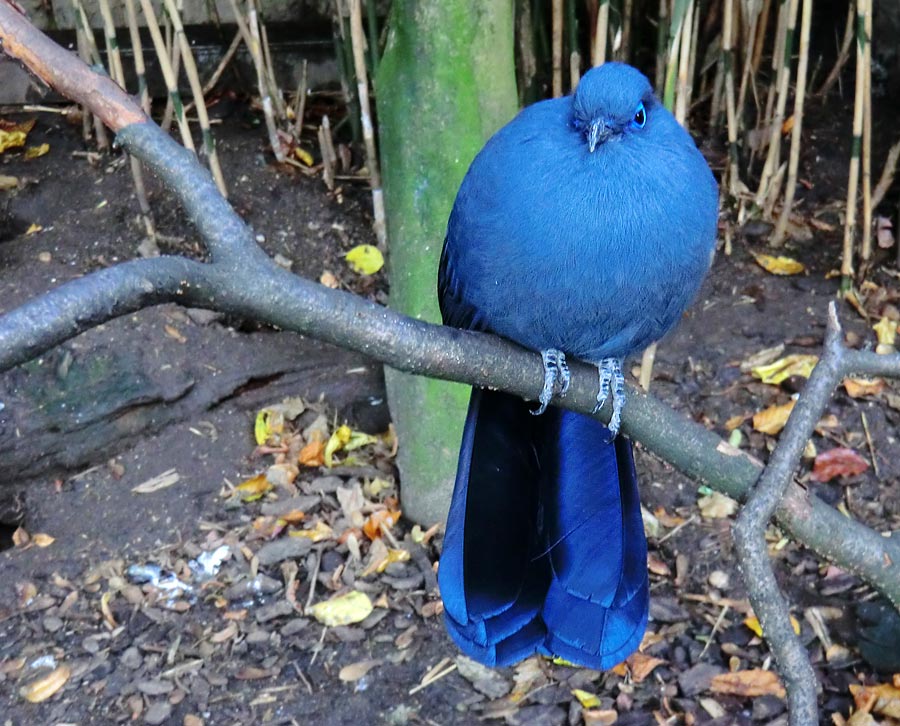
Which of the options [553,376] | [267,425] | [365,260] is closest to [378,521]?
[267,425]

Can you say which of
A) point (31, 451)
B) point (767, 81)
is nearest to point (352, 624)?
point (31, 451)

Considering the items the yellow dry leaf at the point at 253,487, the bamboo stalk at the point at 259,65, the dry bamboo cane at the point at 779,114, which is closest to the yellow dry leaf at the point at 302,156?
the bamboo stalk at the point at 259,65

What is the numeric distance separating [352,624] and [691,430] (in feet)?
4.14

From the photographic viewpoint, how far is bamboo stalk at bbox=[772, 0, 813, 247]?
3.28 metres

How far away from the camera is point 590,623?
2.06m

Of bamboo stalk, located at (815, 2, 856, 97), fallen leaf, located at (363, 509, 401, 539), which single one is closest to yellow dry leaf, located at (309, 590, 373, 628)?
fallen leaf, located at (363, 509, 401, 539)

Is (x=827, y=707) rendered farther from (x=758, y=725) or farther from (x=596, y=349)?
(x=596, y=349)

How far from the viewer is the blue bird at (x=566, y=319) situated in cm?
193

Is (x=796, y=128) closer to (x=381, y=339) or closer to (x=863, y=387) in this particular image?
(x=863, y=387)

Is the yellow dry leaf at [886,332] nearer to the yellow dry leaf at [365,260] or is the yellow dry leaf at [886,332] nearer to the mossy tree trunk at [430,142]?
the mossy tree trunk at [430,142]

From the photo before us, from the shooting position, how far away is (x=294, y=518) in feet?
10.1

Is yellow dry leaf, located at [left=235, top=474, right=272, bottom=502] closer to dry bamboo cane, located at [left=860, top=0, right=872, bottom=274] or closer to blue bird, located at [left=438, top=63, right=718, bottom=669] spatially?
blue bird, located at [left=438, top=63, right=718, bottom=669]

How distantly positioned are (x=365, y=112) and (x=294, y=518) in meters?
1.34

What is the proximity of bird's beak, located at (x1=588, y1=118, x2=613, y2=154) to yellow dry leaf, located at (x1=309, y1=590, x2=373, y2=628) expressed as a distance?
1477 mm
